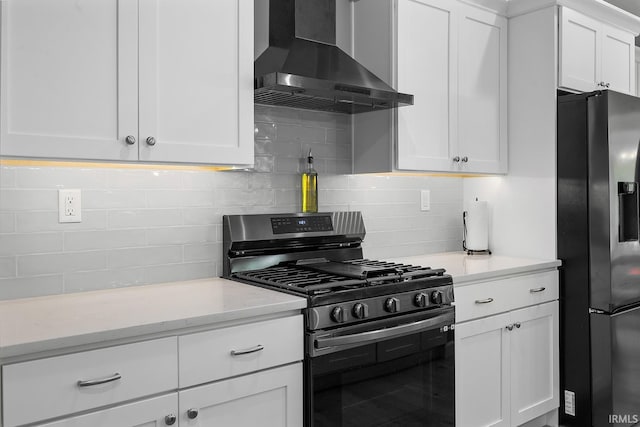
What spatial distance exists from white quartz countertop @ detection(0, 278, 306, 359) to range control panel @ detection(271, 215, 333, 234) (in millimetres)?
420

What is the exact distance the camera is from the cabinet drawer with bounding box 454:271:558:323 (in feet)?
8.28

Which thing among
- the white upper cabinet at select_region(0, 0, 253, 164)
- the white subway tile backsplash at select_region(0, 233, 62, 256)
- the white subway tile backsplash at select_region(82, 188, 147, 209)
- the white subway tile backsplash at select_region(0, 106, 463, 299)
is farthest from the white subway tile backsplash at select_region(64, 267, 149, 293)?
the white upper cabinet at select_region(0, 0, 253, 164)

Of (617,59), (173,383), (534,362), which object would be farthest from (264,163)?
(617,59)

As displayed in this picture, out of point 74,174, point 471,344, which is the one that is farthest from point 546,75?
point 74,174

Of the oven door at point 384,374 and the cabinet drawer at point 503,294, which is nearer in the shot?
the oven door at point 384,374

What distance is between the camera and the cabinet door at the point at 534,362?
279 cm

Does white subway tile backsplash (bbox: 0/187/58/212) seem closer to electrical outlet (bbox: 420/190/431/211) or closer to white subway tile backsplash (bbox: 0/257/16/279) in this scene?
white subway tile backsplash (bbox: 0/257/16/279)

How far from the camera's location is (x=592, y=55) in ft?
10.5

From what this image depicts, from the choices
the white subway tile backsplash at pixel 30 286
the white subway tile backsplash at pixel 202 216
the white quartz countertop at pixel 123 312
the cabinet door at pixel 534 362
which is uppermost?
the white subway tile backsplash at pixel 202 216

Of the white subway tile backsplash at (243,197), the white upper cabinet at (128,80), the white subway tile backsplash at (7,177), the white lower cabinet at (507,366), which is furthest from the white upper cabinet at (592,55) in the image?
the white subway tile backsplash at (7,177)

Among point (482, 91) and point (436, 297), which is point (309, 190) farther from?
point (482, 91)

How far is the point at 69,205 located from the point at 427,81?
1.77m

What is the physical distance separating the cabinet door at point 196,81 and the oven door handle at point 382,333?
76cm

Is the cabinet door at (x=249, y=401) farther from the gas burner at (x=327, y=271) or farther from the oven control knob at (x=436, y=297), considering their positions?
the oven control knob at (x=436, y=297)
